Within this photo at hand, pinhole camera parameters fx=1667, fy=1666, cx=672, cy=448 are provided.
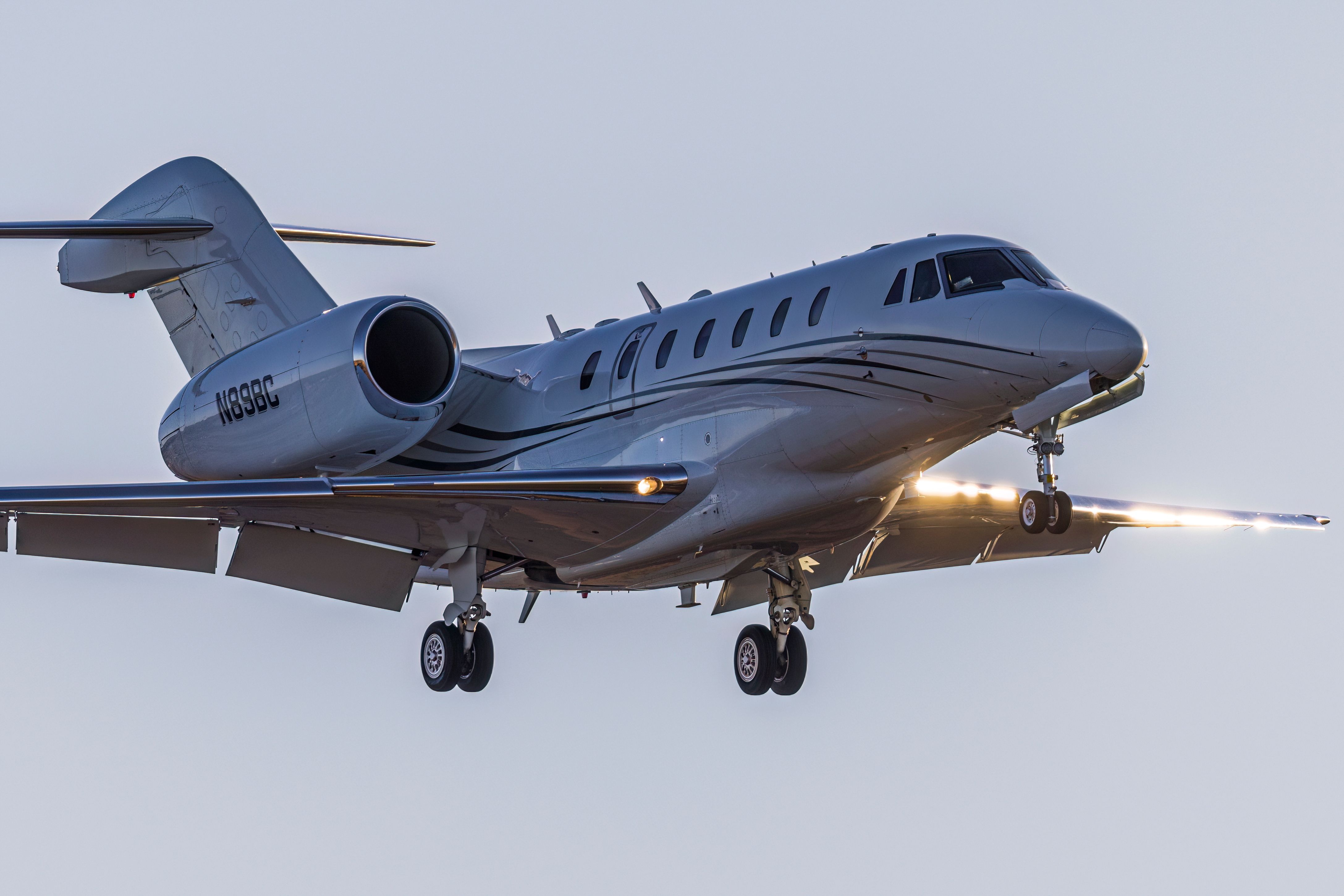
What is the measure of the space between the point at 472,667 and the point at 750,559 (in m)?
3.66

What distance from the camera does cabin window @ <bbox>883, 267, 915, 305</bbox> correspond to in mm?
15523

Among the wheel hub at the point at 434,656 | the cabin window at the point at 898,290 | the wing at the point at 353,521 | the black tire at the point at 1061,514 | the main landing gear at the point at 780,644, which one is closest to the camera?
the black tire at the point at 1061,514

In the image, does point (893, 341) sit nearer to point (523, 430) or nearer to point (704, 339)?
point (704, 339)

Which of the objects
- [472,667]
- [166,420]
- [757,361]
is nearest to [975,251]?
[757,361]

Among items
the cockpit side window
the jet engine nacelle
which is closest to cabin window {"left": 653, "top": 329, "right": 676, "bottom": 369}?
the jet engine nacelle

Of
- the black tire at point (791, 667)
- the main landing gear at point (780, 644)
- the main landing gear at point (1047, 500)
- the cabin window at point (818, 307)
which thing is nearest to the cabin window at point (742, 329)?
the cabin window at point (818, 307)

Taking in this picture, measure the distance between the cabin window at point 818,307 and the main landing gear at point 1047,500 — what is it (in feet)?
7.94

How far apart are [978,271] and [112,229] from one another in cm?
1140

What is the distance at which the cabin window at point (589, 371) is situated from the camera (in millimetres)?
18312

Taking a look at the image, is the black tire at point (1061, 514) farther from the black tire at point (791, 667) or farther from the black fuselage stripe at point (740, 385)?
the black tire at point (791, 667)

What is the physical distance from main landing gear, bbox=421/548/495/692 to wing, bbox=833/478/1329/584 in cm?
467

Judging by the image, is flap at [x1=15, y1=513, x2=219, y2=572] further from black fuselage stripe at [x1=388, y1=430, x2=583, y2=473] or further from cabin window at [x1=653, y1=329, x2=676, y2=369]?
cabin window at [x1=653, y1=329, x2=676, y2=369]

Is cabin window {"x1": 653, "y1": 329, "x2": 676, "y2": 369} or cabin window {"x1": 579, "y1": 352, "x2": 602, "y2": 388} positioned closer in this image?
cabin window {"x1": 653, "y1": 329, "x2": 676, "y2": 369}

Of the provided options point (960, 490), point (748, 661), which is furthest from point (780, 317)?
point (748, 661)
